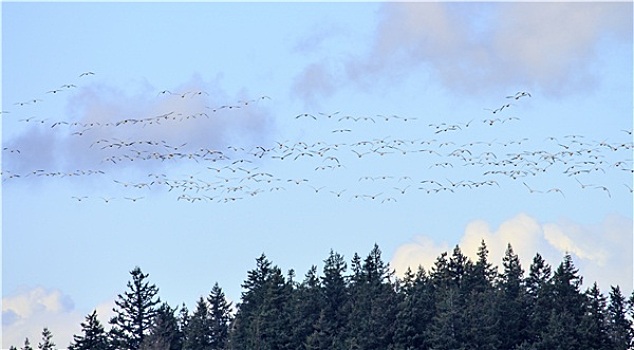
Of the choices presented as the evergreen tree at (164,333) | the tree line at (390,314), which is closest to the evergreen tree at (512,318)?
the tree line at (390,314)

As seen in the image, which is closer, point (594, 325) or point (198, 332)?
point (594, 325)

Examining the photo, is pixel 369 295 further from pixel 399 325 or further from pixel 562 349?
pixel 562 349

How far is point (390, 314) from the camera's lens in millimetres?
115312

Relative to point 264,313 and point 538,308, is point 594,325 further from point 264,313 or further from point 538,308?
point 264,313

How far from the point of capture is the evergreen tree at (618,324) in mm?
121456

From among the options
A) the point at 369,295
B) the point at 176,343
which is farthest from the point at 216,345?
the point at 369,295

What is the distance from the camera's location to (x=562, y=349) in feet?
362

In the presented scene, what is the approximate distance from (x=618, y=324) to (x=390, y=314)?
27293 mm

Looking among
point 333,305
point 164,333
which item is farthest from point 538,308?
point 164,333

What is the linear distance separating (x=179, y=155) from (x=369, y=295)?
55.8m

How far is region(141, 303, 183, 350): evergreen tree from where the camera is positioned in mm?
127750

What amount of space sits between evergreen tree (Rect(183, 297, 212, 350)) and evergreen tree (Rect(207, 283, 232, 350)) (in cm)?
85

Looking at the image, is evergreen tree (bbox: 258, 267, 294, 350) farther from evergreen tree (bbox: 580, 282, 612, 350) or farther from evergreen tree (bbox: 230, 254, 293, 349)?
evergreen tree (bbox: 580, 282, 612, 350)

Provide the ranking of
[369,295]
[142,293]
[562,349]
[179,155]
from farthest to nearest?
[142,293]
[369,295]
[562,349]
[179,155]
